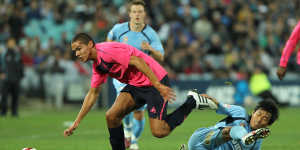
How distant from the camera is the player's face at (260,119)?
8320mm

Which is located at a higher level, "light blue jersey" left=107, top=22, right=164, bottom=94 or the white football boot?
"light blue jersey" left=107, top=22, right=164, bottom=94

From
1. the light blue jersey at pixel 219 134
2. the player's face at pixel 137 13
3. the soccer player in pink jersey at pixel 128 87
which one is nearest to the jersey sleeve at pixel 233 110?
the light blue jersey at pixel 219 134

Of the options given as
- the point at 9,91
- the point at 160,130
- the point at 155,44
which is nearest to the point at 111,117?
the point at 160,130

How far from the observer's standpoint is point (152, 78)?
26.2 feet

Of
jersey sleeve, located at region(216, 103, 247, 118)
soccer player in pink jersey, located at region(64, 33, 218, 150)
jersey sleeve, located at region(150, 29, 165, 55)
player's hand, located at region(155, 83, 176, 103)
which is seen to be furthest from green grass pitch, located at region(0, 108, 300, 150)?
player's hand, located at region(155, 83, 176, 103)

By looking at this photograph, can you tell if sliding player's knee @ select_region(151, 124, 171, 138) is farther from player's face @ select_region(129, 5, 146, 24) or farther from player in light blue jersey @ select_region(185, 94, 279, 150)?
player's face @ select_region(129, 5, 146, 24)

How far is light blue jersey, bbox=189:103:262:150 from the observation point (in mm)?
8500

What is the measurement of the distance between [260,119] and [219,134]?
0.64m

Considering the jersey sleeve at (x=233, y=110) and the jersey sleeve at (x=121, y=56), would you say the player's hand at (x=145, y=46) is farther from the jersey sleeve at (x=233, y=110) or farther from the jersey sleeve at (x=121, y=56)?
the jersey sleeve at (x=233, y=110)

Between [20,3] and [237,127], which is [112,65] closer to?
[237,127]

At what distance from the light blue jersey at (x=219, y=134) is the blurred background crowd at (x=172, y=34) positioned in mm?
13123

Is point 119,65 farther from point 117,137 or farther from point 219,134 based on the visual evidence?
point 219,134

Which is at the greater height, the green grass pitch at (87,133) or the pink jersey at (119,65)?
the pink jersey at (119,65)

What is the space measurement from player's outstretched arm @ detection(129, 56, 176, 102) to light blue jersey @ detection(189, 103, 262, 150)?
3.83 ft
